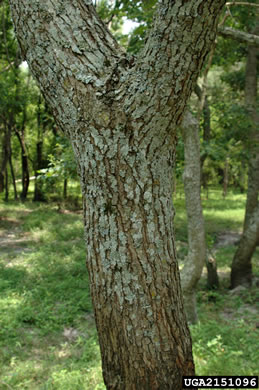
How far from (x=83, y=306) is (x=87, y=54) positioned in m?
4.88

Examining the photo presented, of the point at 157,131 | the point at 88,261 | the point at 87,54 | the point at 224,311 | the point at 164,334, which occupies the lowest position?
the point at 224,311

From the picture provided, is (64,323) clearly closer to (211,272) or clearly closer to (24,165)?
(211,272)

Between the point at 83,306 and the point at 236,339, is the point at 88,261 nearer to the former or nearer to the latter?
the point at 236,339

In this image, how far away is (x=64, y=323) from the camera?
515 centimetres

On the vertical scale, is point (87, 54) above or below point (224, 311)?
Answer: above

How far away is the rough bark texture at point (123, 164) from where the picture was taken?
1452mm

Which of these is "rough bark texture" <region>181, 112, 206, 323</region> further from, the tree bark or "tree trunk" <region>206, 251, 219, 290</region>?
the tree bark

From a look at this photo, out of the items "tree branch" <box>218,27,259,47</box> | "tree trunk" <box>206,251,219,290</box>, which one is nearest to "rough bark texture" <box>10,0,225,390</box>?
"tree branch" <box>218,27,259,47</box>

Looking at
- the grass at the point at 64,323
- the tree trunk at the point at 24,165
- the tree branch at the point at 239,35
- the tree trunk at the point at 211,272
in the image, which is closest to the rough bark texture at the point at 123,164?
the grass at the point at 64,323

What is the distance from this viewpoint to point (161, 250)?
151 cm

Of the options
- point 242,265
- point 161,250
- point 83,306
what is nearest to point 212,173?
point 242,265

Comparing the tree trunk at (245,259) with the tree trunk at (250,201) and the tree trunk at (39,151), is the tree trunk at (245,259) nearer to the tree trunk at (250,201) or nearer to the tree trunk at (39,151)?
the tree trunk at (250,201)

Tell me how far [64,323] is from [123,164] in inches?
170

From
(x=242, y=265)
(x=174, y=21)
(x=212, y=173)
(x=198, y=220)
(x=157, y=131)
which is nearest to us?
(x=174, y=21)
